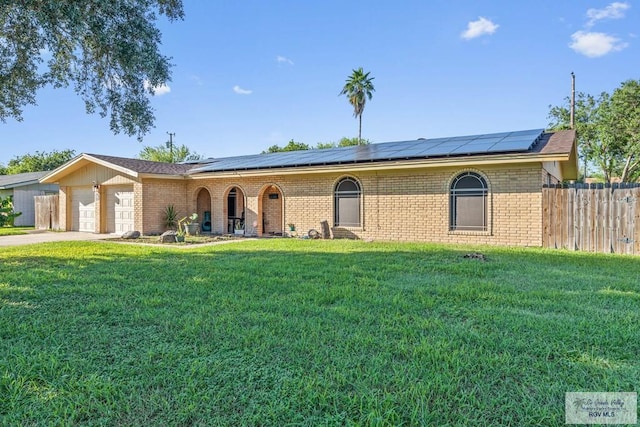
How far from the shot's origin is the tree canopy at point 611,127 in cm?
2577

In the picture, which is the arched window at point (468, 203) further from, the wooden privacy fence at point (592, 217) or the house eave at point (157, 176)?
the house eave at point (157, 176)

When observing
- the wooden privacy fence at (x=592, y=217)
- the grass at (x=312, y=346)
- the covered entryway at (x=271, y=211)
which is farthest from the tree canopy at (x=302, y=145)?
the grass at (x=312, y=346)

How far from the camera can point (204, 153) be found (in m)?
60.1

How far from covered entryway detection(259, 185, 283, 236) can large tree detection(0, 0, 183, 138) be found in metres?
8.68

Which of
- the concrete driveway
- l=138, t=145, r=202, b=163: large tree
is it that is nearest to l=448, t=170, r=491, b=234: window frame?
the concrete driveway

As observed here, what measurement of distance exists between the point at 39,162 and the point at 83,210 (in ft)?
143

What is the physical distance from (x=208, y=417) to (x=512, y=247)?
11.1 metres

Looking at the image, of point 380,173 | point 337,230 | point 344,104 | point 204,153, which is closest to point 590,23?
point 380,173

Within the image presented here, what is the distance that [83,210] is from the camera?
2006 centimetres

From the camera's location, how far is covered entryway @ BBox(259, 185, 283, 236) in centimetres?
1792

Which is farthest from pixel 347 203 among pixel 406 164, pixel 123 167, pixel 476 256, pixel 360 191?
pixel 123 167

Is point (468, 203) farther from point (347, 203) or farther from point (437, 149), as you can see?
point (347, 203)

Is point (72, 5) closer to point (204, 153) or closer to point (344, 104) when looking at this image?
point (344, 104)

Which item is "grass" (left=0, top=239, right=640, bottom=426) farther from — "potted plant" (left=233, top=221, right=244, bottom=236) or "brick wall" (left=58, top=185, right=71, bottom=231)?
"brick wall" (left=58, top=185, right=71, bottom=231)
